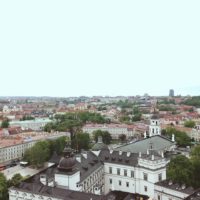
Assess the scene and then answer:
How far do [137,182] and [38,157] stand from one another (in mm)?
24039

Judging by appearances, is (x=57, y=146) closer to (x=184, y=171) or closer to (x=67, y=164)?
(x=67, y=164)

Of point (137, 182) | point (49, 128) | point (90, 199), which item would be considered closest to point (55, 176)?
point (90, 199)

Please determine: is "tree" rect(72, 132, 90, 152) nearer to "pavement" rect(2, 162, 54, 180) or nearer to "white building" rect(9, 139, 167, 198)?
"pavement" rect(2, 162, 54, 180)

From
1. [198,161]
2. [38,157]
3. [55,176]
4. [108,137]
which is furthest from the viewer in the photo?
[108,137]

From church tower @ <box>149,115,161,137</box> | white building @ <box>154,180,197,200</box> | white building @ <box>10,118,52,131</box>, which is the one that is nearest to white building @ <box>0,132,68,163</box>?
church tower @ <box>149,115,161,137</box>

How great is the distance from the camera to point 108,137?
101 metres

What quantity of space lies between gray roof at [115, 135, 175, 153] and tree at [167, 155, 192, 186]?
9899mm

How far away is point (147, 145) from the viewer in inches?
2478

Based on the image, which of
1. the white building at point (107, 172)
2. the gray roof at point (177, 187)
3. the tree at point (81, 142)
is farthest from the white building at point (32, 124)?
the gray roof at point (177, 187)

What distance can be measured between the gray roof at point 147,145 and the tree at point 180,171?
9.90 meters

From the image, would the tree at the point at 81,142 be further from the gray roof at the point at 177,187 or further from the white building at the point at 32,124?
the white building at the point at 32,124

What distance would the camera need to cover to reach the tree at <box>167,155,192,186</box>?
46847mm

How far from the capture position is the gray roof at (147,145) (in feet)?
202

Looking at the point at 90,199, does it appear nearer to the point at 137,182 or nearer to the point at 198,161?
the point at 137,182
